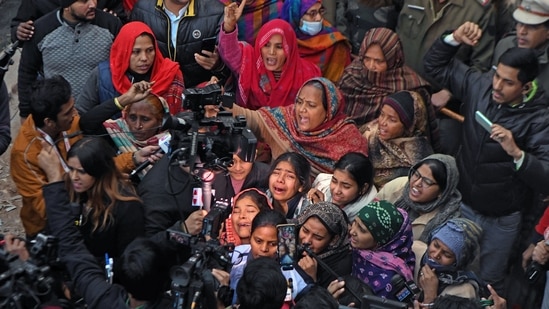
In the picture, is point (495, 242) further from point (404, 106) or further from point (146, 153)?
point (146, 153)

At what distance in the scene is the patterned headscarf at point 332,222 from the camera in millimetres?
4793

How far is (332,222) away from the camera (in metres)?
4.80

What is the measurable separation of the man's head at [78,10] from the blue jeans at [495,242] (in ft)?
8.85

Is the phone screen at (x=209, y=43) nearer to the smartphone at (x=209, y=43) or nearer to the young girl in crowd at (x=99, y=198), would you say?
the smartphone at (x=209, y=43)

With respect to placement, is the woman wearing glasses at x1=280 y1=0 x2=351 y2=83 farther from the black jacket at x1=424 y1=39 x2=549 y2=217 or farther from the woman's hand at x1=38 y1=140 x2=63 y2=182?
the woman's hand at x1=38 y1=140 x2=63 y2=182

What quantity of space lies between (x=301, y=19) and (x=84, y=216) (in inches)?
104

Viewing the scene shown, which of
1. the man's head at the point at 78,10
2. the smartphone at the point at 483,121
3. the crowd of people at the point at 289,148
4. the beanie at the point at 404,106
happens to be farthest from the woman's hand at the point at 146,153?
the smartphone at the point at 483,121

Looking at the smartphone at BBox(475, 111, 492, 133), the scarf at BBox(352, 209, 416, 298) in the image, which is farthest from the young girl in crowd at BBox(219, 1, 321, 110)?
the scarf at BBox(352, 209, 416, 298)

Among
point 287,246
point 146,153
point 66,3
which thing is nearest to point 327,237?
point 287,246

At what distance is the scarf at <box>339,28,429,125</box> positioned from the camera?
6.07m

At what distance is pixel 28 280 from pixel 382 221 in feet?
6.30

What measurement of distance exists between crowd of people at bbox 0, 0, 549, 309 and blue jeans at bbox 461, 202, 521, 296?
0.01m

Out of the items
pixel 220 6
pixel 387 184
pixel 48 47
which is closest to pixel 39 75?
pixel 48 47

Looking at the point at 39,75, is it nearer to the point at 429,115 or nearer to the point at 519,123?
the point at 429,115
